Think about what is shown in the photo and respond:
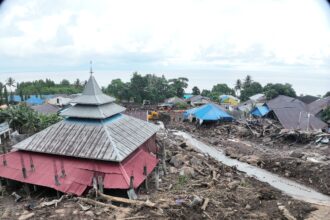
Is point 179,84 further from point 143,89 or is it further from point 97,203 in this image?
point 97,203

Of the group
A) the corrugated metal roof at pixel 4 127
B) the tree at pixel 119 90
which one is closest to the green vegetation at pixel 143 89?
the tree at pixel 119 90

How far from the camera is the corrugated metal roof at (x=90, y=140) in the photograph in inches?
521

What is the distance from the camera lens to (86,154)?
43.3 feet

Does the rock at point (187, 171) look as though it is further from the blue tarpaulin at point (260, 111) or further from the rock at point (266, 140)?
the blue tarpaulin at point (260, 111)

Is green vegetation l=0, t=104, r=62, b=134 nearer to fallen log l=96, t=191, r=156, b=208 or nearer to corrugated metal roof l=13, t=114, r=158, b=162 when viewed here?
corrugated metal roof l=13, t=114, r=158, b=162

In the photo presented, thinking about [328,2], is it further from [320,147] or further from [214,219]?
[320,147]

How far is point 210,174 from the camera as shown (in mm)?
16172

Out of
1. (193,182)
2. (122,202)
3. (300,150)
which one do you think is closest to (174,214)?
(122,202)

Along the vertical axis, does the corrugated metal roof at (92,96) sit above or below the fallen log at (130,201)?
above

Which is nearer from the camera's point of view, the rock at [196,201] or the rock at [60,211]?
the rock at [60,211]

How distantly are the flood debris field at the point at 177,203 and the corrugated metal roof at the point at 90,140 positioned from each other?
6.84ft

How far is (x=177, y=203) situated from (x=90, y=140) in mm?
5756

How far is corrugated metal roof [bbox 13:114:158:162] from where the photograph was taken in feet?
43.4

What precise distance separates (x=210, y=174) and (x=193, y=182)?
2077mm
